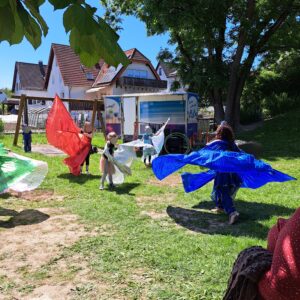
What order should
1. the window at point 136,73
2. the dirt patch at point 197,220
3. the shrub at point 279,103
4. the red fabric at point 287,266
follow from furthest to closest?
the window at point 136,73
the shrub at point 279,103
the dirt patch at point 197,220
the red fabric at point 287,266

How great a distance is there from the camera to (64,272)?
4582 mm

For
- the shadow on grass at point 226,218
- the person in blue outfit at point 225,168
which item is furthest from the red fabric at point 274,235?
the person in blue outfit at point 225,168

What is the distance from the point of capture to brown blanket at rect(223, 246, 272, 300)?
2049mm

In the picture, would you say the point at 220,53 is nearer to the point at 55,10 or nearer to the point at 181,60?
the point at 181,60

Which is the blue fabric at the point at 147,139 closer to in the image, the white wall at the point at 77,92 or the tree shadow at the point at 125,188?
the tree shadow at the point at 125,188

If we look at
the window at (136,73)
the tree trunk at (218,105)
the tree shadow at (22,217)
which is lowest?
the tree shadow at (22,217)

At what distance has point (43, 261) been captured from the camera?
4.92 m

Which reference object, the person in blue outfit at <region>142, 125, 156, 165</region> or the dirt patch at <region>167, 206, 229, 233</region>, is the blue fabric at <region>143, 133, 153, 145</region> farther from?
the dirt patch at <region>167, 206, 229, 233</region>

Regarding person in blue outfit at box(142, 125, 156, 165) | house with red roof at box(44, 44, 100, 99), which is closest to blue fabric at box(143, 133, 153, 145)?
person in blue outfit at box(142, 125, 156, 165)

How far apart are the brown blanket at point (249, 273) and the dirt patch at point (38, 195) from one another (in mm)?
6496

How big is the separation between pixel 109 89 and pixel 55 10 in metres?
38.3

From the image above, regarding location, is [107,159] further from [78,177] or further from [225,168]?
[225,168]

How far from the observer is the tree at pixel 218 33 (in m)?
17.5

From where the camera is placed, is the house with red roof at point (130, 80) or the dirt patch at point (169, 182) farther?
the house with red roof at point (130, 80)
